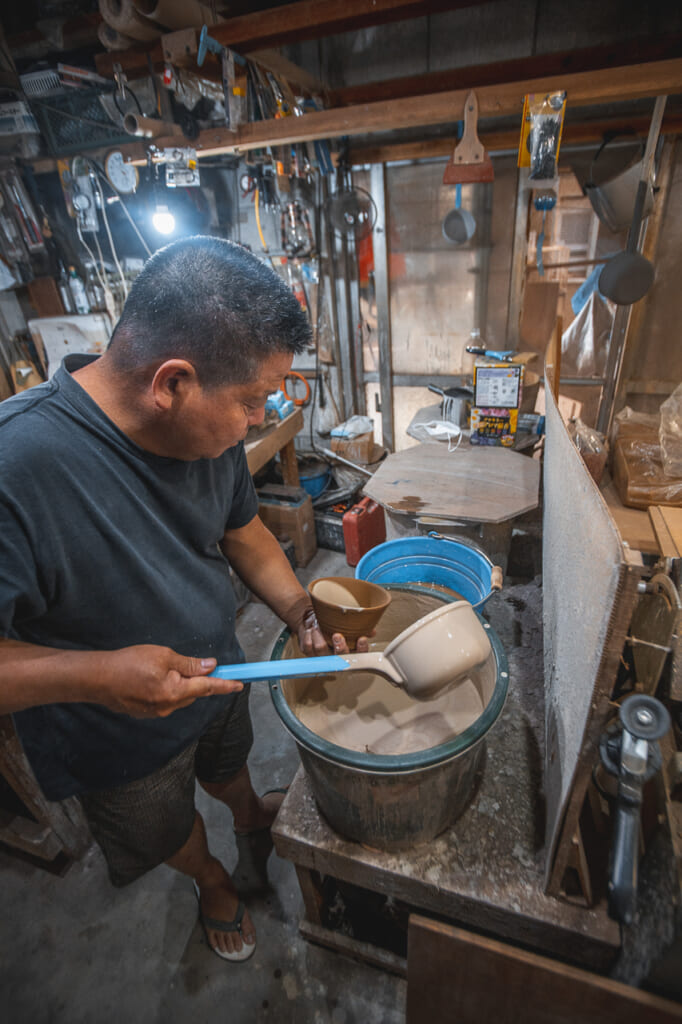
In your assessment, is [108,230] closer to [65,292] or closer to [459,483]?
[65,292]

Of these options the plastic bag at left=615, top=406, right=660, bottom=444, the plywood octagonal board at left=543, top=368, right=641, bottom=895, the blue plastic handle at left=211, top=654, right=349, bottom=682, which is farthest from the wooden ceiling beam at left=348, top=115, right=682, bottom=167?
the blue plastic handle at left=211, top=654, right=349, bottom=682

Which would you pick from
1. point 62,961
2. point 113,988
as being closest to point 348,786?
point 113,988

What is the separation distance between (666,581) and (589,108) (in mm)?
3740

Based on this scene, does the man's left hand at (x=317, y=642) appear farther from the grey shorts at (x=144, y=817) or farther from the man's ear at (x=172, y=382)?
the man's ear at (x=172, y=382)

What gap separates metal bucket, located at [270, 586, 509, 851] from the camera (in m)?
1.00

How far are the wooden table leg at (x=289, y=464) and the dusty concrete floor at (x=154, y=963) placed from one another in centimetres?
262

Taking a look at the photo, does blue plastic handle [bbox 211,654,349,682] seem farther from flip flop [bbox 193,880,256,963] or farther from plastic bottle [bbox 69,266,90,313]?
plastic bottle [bbox 69,266,90,313]

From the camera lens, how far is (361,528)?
3.61m

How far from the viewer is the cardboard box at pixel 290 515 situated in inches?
149

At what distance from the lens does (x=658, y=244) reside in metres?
3.54

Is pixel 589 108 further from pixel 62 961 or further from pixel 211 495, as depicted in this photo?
pixel 62 961

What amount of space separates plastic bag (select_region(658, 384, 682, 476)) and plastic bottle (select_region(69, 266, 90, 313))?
4.80 meters

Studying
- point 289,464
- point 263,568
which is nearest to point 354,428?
Result: point 289,464

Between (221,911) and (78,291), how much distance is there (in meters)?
4.87
